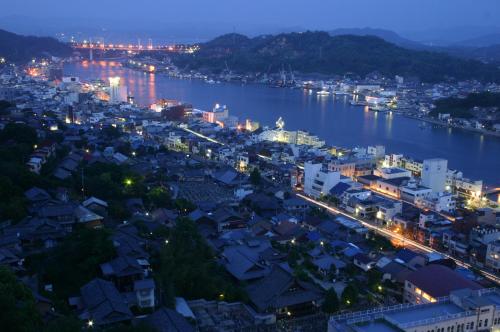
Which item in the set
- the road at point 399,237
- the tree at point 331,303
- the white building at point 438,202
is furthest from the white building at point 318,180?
the tree at point 331,303

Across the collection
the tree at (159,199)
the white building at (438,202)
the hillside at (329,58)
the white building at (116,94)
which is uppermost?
the hillside at (329,58)

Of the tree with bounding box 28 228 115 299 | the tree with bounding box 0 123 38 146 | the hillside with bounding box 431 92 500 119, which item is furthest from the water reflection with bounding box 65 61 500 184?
the tree with bounding box 28 228 115 299

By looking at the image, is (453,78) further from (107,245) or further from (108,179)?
(107,245)

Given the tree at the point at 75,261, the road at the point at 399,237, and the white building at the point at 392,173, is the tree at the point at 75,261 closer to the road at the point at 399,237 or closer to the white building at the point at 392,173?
the road at the point at 399,237

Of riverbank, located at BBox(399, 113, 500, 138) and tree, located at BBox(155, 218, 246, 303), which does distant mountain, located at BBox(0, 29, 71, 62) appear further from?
tree, located at BBox(155, 218, 246, 303)

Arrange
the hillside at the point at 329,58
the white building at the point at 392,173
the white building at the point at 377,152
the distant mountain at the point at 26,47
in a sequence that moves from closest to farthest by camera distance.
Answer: the white building at the point at 392,173
the white building at the point at 377,152
the hillside at the point at 329,58
the distant mountain at the point at 26,47

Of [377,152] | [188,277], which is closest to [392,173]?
[377,152]

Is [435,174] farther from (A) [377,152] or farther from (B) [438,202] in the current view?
(A) [377,152]
